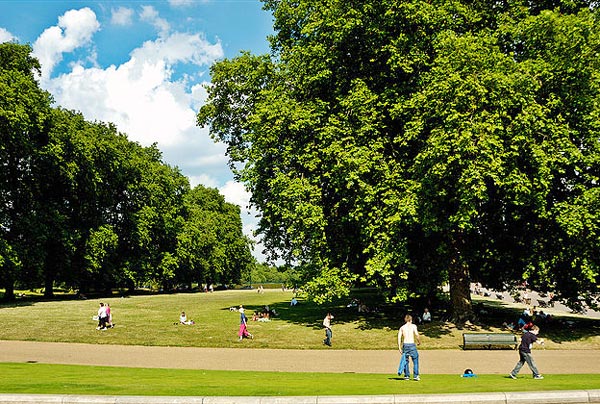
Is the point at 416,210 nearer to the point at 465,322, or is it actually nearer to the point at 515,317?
the point at 465,322

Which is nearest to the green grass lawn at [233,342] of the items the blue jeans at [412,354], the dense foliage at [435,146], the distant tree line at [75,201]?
the blue jeans at [412,354]

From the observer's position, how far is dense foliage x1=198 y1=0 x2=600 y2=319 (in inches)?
869

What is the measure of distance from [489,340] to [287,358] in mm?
9152

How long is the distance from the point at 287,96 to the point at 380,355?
15.9m

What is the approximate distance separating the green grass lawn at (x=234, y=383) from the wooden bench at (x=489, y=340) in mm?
7310

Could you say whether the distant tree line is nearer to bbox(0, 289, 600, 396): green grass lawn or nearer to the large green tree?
the large green tree

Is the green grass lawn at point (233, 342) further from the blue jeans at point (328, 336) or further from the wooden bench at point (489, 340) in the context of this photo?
the wooden bench at point (489, 340)

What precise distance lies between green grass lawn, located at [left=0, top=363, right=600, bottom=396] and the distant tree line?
27.9 m

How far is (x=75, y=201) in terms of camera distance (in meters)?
50.0

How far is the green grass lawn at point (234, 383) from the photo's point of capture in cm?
1107

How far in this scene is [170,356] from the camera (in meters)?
20.2

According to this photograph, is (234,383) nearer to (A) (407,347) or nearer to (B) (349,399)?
(B) (349,399)

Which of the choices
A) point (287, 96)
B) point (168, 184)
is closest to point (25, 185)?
point (168, 184)

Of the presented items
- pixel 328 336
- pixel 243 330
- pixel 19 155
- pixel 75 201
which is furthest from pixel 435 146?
pixel 75 201
